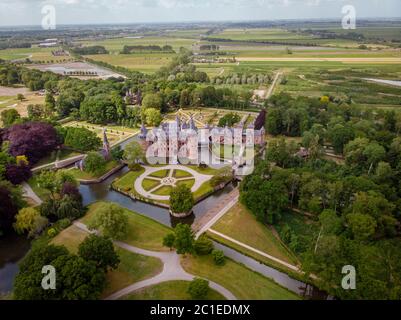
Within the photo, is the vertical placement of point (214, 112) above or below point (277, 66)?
below

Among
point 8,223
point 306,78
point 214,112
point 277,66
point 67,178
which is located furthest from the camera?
point 277,66

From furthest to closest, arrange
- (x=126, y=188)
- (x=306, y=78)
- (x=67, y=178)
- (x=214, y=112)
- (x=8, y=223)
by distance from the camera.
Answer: (x=306, y=78), (x=214, y=112), (x=126, y=188), (x=67, y=178), (x=8, y=223)

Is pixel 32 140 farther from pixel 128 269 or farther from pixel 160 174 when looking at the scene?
pixel 128 269

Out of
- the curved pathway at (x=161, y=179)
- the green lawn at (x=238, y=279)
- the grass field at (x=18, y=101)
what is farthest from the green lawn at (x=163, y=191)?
the grass field at (x=18, y=101)

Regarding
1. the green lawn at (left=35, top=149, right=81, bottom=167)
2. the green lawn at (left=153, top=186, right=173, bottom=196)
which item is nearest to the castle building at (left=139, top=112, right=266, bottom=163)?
the green lawn at (left=153, top=186, right=173, bottom=196)

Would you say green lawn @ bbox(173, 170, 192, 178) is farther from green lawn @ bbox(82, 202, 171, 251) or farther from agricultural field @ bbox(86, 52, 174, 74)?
agricultural field @ bbox(86, 52, 174, 74)
